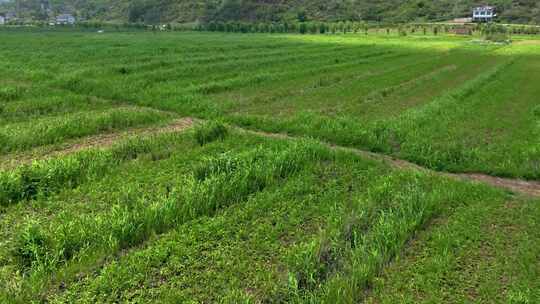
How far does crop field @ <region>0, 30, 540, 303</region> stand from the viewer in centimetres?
532

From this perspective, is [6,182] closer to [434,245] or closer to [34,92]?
[434,245]

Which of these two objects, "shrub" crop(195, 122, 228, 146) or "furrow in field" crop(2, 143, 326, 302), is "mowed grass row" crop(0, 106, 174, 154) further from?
"furrow in field" crop(2, 143, 326, 302)

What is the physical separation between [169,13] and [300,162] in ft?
585

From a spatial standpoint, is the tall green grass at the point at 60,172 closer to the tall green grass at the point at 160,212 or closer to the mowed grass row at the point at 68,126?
the tall green grass at the point at 160,212

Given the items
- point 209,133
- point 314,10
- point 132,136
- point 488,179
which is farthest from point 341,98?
point 314,10

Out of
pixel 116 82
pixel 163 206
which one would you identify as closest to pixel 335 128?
pixel 163 206

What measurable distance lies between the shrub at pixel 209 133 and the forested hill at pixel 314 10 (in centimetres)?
14113

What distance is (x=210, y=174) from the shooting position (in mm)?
8648

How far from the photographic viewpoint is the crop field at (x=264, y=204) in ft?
17.5

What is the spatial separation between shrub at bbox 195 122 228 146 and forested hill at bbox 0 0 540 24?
463 feet

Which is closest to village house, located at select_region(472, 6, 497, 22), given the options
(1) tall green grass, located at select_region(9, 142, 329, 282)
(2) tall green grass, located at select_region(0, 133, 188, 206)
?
(1) tall green grass, located at select_region(9, 142, 329, 282)

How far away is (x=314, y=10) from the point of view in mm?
160750

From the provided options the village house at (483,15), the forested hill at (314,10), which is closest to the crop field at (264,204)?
the village house at (483,15)

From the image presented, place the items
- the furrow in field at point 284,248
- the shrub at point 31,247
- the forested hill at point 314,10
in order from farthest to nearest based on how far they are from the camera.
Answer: the forested hill at point 314,10 < the shrub at point 31,247 < the furrow in field at point 284,248
